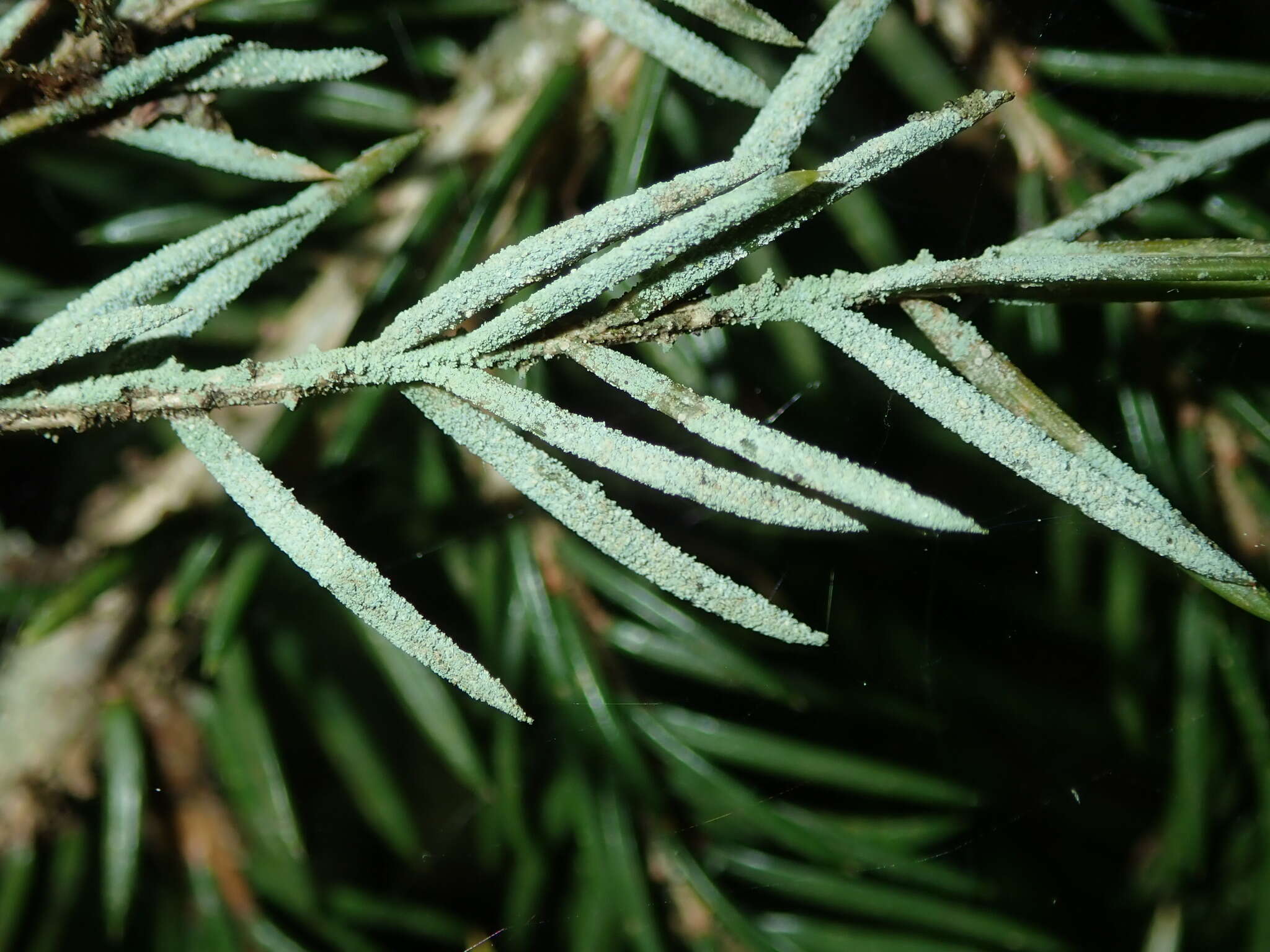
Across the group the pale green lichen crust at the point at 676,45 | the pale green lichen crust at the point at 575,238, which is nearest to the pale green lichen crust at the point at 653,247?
the pale green lichen crust at the point at 575,238

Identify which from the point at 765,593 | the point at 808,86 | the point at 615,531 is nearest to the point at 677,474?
the point at 615,531

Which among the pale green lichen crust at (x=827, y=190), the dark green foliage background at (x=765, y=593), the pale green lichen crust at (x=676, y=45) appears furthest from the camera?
the dark green foliage background at (x=765, y=593)

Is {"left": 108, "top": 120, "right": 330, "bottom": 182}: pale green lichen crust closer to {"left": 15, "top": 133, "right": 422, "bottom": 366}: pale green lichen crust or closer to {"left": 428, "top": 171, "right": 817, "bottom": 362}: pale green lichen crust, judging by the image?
{"left": 15, "top": 133, "right": 422, "bottom": 366}: pale green lichen crust

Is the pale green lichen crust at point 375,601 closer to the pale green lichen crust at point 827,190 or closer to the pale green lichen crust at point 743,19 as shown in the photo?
the pale green lichen crust at point 827,190

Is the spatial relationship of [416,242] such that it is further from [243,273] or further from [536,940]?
[536,940]

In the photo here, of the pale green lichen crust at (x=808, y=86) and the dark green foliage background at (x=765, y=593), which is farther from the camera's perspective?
the dark green foliage background at (x=765, y=593)
